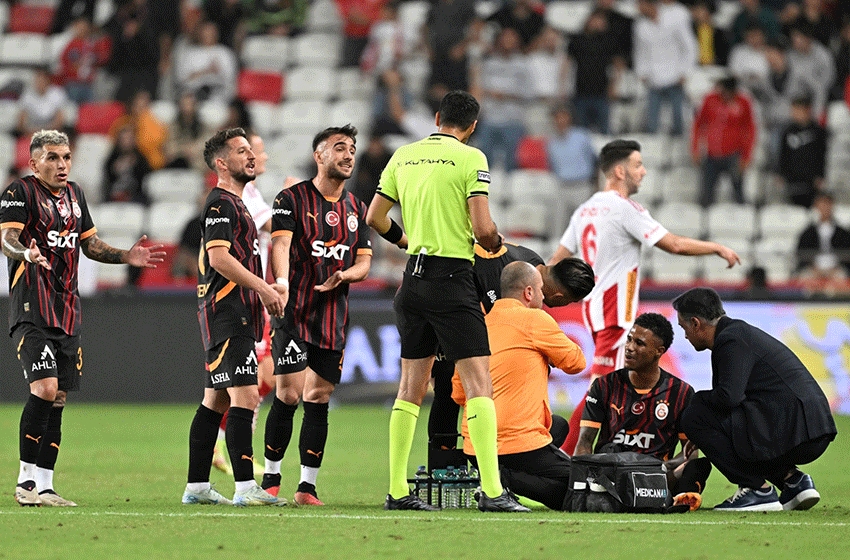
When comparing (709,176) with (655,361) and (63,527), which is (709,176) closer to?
(655,361)

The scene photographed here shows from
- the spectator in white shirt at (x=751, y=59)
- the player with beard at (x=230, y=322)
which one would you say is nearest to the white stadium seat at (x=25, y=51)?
the spectator in white shirt at (x=751, y=59)

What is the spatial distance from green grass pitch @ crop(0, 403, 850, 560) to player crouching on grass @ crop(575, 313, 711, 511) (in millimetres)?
532

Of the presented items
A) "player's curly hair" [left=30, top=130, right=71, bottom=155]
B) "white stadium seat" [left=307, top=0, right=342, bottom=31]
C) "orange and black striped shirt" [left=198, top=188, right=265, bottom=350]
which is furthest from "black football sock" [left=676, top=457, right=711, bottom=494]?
"white stadium seat" [left=307, top=0, right=342, bottom=31]

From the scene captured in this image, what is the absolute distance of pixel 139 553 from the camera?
19.9 ft

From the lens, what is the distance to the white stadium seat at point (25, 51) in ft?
76.2

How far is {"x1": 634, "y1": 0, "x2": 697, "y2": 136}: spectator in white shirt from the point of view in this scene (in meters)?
20.1

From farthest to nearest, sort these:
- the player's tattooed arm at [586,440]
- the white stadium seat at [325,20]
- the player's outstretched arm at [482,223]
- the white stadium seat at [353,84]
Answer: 1. the white stadium seat at [325,20]
2. the white stadium seat at [353,84]
3. the player's tattooed arm at [586,440]
4. the player's outstretched arm at [482,223]

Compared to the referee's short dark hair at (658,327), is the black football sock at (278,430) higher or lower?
lower

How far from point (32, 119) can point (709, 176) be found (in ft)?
34.3

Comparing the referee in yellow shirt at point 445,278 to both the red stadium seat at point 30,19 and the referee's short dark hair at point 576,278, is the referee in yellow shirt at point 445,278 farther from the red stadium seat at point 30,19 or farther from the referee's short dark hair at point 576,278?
Result: the red stadium seat at point 30,19

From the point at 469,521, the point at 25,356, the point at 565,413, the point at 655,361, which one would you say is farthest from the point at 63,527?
the point at 565,413

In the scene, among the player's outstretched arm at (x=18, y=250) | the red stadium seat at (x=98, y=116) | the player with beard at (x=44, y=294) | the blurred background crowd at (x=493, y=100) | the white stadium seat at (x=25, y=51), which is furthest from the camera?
the white stadium seat at (x=25, y=51)

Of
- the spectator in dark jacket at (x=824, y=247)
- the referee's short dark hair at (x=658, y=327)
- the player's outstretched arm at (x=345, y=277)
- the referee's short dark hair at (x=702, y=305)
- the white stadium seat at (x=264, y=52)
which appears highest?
the white stadium seat at (x=264, y=52)

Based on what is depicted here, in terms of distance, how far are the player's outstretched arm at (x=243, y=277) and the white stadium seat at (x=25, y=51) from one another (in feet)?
53.6
